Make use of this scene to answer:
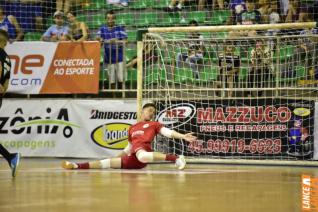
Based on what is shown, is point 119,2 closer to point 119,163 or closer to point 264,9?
point 264,9

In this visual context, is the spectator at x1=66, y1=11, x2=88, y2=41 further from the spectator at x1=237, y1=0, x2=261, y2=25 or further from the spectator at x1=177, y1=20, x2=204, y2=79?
the spectator at x1=237, y1=0, x2=261, y2=25

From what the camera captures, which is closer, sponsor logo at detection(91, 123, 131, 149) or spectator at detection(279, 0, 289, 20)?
sponsor logo at detection(91, 123, 131, 149)

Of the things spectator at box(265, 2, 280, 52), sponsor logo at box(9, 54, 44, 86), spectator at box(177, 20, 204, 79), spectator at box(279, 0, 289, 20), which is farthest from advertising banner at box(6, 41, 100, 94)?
spectator at box(279, 0, 289, 20)

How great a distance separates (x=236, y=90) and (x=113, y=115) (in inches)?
113

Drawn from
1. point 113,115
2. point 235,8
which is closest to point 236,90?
point 235,8

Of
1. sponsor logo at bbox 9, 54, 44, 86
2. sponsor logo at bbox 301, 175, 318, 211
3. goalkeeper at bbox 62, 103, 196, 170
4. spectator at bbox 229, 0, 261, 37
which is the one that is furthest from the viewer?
sponsor logo at bbox 9, 54, 44, 86

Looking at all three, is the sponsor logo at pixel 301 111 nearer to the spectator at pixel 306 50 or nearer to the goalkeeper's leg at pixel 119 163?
the spectator at pixel 306 50

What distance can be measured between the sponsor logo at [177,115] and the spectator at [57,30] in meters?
3.16

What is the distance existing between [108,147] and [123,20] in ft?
12.1

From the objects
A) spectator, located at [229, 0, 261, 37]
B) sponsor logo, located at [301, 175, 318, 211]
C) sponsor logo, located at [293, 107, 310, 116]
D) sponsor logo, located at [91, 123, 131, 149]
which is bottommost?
sponsor logo, located at [91, 123, 131, 149]

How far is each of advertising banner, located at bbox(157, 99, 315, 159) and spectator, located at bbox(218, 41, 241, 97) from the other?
50 centimetres

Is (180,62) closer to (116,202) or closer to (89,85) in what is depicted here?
(89,85)

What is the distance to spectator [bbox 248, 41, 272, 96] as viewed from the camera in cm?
1337

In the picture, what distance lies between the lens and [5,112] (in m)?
14.8
